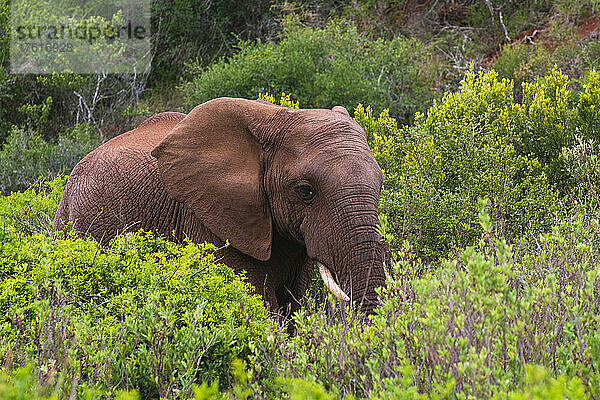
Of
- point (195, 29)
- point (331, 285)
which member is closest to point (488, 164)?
point (331, 285)

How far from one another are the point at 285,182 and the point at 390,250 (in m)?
1.10

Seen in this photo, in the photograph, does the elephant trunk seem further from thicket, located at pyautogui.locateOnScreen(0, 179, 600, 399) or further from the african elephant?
thicket, located at pyautogui.locateOnScreen(0, 179, 600, 399)

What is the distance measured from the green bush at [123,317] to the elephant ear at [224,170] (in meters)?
0.48

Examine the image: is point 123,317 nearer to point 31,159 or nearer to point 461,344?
point 461,344

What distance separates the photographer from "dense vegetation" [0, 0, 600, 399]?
294 centimetres

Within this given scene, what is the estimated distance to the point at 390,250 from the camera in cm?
548

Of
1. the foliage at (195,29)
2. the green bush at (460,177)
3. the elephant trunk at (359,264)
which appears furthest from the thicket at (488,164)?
the foliage at (195,29)

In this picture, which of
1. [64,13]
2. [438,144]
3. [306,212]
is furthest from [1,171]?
[306,212]

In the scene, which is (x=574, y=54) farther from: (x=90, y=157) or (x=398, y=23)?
(x=90, y=157)

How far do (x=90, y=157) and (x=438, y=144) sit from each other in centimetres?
389

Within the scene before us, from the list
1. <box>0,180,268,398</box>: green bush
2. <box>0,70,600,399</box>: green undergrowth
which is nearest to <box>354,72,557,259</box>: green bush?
<box>0,70,600,399</box>: green undergrowth

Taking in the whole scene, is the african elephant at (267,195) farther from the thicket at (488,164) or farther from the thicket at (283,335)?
the thicket at (488,164)

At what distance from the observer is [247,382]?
335cm

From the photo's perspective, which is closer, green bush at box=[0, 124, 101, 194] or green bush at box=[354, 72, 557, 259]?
green bush at box=[354, 72, 557, 259]
